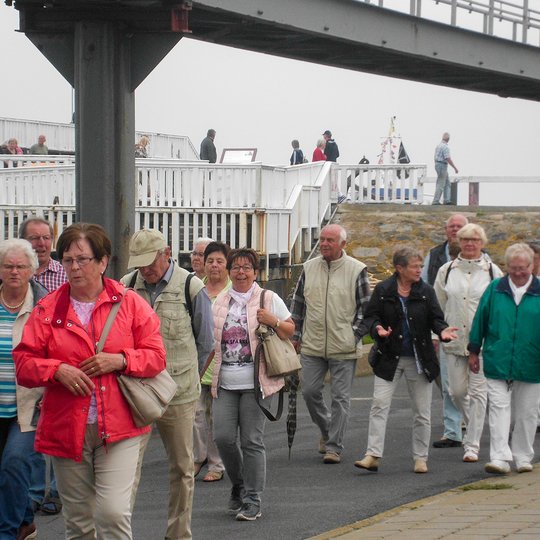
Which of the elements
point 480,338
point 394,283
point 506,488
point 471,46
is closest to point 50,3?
point 394,283

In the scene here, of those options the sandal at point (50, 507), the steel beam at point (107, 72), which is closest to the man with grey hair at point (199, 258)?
the steel beam at point (107, 72)

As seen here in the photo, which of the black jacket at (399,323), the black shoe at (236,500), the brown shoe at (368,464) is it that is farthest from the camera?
the black jacket at (399,323)

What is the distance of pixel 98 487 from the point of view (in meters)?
6.18

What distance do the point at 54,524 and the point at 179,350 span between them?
65.1 inches

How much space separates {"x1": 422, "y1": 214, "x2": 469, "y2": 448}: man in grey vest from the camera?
11633 mm

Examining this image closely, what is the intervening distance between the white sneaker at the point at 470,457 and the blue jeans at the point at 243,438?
261 centimetres

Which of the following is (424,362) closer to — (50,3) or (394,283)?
(394,283)

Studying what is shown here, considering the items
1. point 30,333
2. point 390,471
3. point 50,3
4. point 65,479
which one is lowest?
point 390,471

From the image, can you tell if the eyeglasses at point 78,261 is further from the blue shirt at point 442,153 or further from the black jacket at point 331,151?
the black jacket at point 331,151

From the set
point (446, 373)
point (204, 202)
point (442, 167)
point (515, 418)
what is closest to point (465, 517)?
point (515, 418)

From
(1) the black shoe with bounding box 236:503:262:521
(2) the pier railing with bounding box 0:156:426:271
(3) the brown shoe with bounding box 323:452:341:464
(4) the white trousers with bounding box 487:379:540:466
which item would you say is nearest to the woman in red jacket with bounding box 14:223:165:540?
(1) the black shoe with bounding box 236:503:262:521

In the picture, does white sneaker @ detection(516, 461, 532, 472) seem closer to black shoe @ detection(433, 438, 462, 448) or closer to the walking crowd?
the walking crowd

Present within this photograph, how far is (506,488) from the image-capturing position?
30.1 ft

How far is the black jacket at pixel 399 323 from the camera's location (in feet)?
34.5
